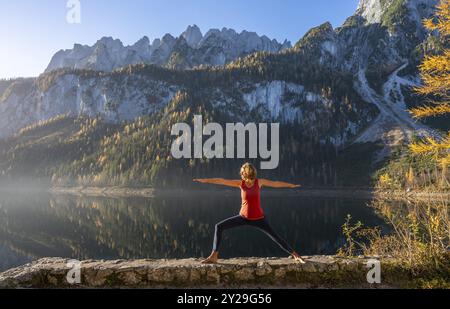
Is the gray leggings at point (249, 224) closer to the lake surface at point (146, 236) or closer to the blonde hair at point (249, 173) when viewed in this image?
the blonde hair at point (249, 173)

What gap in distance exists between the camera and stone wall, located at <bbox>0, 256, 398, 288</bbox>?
39.6 feet

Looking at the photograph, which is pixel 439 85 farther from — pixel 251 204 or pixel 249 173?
pixel 251 204

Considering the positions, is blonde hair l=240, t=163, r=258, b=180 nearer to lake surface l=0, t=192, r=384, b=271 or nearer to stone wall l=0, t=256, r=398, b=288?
stone wall l=0, t=256, r=398, b=288

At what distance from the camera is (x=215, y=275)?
12.1 metres

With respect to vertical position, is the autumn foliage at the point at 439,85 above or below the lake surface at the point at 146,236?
above

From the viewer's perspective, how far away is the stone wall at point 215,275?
1207cm

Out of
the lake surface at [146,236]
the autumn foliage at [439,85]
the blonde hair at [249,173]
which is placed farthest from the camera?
the lake surface at [146,236]

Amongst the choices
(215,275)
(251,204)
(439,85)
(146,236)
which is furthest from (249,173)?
(146,236)

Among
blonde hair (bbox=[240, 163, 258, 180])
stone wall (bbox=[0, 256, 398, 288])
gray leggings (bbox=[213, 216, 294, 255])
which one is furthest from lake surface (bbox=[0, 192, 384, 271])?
blonde hair (bbox=[240, 163, 258, 180])

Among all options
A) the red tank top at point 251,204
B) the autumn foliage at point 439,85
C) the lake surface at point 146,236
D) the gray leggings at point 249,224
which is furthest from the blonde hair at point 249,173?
the lake surface at point 146,236

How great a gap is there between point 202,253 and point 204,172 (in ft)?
483

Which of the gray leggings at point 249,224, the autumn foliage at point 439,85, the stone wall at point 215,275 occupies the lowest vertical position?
the stone wall at point 215,275
